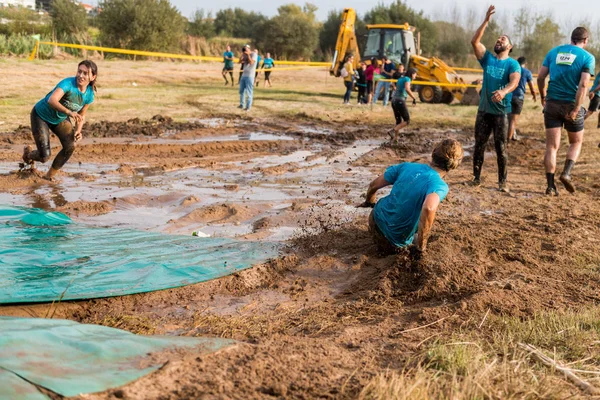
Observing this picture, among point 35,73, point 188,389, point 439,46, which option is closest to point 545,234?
point 188,389

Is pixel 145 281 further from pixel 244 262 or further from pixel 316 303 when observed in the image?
pixel 316 303

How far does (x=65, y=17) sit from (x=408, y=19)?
29795 mm

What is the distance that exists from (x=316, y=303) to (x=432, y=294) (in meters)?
0.95

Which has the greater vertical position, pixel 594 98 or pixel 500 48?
pixel 500 48

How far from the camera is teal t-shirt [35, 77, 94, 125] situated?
8.41 m

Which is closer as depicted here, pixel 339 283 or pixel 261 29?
pixel 339 283

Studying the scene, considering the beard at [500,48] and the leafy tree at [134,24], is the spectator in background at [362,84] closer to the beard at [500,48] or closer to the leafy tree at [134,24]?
the beard at [500,48]

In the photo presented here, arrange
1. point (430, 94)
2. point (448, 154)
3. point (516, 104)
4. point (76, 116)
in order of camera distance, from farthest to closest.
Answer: point (430, 94) → point (516, 104) → point (76, 116) → point (448, 154)

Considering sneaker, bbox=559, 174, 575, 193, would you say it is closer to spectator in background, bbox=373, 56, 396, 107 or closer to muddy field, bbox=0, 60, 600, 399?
muddy field, bbox=0, 60, 600, 399

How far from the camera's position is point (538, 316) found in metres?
4.50

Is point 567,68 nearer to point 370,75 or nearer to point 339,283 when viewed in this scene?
point 339,283

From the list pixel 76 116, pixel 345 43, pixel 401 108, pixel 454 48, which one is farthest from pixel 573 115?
pixel 454 48

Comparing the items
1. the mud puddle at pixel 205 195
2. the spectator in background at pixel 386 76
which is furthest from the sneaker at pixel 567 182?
the spectator in background at pixel 386 76

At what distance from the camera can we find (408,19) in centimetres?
5547
